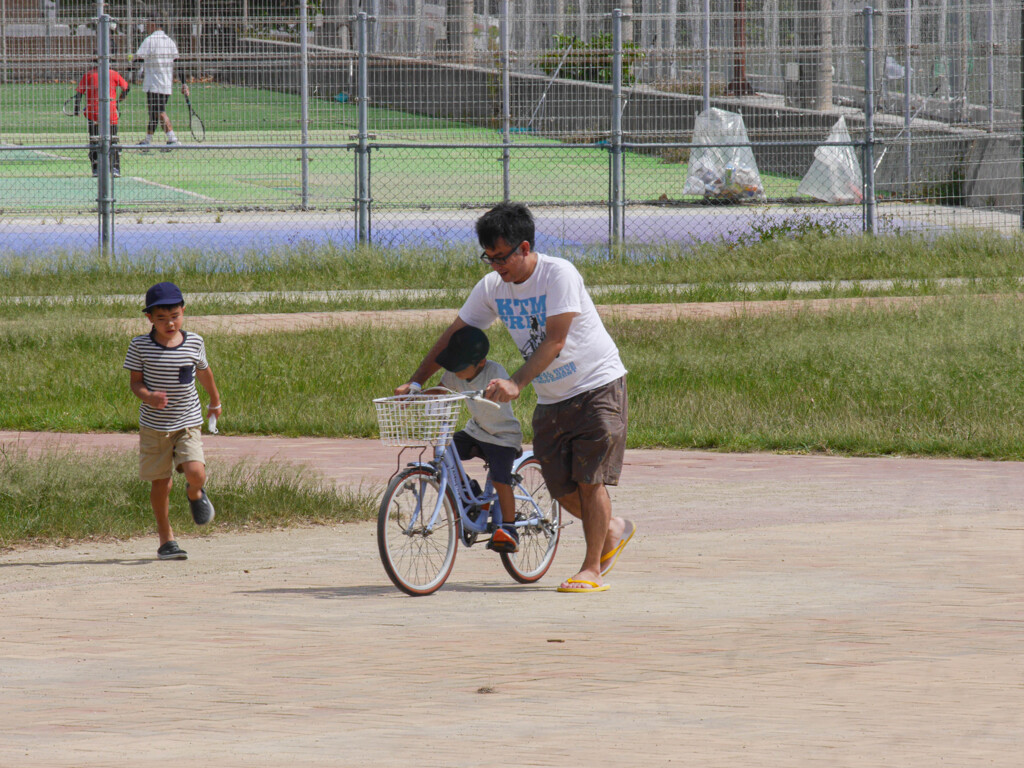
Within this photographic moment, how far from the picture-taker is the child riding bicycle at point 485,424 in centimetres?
619

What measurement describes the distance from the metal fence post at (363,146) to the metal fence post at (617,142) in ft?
9.79

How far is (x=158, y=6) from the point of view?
19359mm

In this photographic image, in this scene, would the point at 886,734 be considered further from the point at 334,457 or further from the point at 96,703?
the point at 334,457

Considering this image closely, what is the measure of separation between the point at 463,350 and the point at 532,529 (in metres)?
0.91

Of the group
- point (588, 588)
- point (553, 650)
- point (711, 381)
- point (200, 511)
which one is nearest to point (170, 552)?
point (200, 511)

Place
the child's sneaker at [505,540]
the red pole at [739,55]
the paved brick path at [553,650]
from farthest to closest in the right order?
the red pole at [739,55] < the child's sneaker at [505,540] < the paved brick path at [553,650]

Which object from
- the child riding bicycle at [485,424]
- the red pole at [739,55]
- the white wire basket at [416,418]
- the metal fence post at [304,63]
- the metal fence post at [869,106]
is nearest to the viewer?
the white wire basket at [416,418]

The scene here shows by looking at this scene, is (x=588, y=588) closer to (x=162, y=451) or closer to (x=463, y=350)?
(x=463, y=350)

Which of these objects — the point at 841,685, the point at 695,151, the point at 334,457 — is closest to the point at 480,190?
the point at 695,151

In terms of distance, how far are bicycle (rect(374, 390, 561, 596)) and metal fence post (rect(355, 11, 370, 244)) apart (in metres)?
12.3

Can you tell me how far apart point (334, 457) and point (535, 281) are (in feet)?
13.8

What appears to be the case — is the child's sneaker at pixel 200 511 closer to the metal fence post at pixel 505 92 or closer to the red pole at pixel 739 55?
the metal fence post at pixel 505 92

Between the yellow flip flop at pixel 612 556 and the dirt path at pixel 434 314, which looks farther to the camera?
the dirt path at pixel 434 314

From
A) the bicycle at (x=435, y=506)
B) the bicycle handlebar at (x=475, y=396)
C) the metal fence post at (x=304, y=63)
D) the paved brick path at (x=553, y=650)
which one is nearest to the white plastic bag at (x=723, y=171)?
the metal fence post at (x=304, y=63)
